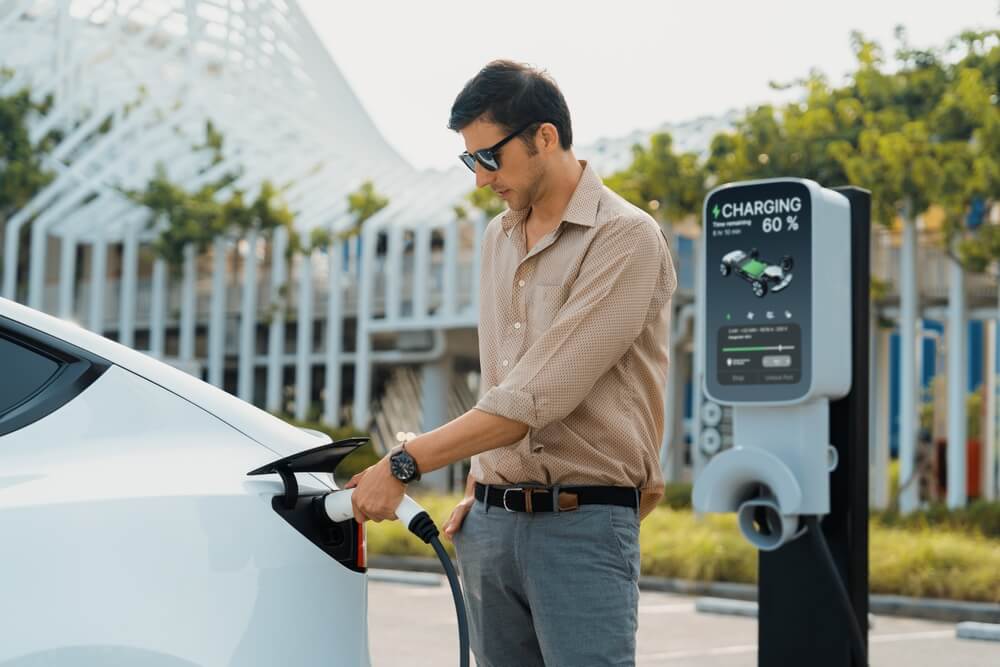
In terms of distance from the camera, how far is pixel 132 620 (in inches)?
91.0

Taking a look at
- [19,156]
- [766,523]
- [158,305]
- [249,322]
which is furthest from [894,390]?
[766,523]

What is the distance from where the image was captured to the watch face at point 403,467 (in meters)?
2.57

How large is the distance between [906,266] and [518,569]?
17534 mm

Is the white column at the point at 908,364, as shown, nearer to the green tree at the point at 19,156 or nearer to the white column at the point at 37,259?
the white column at the point at 37,259

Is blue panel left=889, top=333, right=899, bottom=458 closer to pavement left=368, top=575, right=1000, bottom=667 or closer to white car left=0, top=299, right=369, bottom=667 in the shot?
pavement left=368, top=575, right=1000, bottom=667

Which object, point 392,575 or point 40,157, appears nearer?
point 392,575

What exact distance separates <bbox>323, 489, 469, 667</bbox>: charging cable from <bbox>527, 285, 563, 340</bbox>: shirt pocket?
44 cm

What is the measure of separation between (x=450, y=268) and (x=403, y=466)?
24.5 m

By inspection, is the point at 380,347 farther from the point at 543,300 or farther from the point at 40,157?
the point at 543,300

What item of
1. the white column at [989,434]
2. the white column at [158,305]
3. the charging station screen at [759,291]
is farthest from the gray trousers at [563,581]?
the white column at [158,305]

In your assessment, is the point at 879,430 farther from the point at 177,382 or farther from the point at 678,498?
the point at 177,382

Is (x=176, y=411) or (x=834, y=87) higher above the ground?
(x=834, y=87)

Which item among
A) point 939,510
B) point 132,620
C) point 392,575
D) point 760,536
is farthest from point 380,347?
point 132,620

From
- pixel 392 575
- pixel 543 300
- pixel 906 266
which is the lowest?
pixel 392 575
